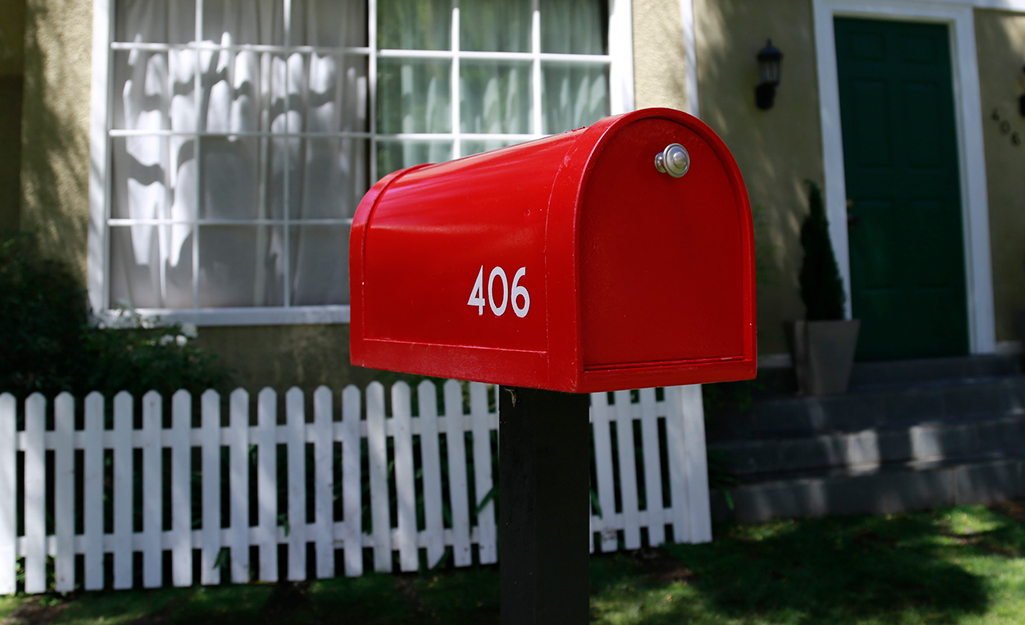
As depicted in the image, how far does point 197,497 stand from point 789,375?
3773mm

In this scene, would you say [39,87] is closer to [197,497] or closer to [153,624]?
[197,497]

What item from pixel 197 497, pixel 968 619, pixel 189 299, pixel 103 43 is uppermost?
pixel 103 43

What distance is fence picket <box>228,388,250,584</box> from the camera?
11.4 ft

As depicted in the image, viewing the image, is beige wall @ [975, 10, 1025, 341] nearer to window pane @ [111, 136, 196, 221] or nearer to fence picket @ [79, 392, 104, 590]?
window pane @ [111, 136, 196, 221]

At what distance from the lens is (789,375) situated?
520 cm

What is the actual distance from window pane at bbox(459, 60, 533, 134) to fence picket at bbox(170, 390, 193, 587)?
249 centimetres

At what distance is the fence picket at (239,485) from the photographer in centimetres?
347

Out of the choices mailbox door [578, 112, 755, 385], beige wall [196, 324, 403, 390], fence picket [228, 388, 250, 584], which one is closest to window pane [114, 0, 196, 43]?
beige wall [196, 324, 403, 390]

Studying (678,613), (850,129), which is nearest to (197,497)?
(678,613)

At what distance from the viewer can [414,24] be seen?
191 inches

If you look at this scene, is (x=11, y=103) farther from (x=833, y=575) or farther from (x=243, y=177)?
(x=833, y=575)

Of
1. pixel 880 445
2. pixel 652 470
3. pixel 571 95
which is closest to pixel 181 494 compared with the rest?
pixel 652 470

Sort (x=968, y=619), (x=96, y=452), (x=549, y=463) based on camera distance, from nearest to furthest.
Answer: (x=549, y=463), (x=968, y=619), (x=96, y=452)

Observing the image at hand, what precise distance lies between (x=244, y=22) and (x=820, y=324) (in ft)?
13.3
